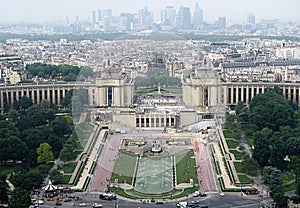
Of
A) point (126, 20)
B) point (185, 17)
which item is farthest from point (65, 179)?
point (185, 17)

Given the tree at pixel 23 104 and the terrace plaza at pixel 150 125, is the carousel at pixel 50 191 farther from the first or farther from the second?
the tree at pixel 23 104

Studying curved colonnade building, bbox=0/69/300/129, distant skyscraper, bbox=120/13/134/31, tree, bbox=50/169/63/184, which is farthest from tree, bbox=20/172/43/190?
distant skyscraper, bbox=120/13/134/31

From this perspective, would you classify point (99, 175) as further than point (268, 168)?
Yes

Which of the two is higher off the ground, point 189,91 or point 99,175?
point 189,91

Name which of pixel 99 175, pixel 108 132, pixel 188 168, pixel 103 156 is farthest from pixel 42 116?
pixel 188 168

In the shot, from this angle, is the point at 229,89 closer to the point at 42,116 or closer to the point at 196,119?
the point at 196,119
